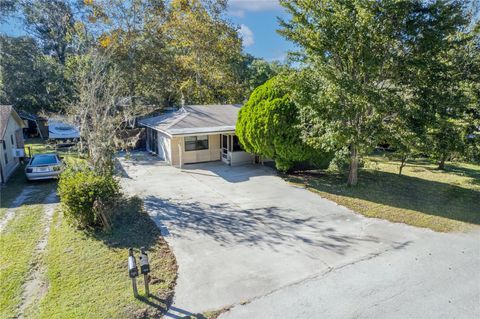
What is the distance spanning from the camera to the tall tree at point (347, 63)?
31.6ft

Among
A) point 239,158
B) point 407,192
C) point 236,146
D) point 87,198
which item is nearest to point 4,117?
point 87,198

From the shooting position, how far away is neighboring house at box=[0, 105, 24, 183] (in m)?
13.3

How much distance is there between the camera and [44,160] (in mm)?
13570

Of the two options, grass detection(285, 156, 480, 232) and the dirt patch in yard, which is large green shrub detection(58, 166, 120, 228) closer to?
the dirt patch in yard

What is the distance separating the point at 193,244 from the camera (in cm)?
779

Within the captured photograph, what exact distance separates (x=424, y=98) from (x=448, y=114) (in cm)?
133

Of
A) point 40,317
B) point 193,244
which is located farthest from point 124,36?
point 40,317

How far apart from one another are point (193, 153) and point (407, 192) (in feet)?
34.6

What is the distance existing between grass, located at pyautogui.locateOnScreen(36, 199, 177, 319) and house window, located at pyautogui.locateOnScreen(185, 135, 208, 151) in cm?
793

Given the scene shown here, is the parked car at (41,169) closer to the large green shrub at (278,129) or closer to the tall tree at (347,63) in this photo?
the large green shrub at (278,129)

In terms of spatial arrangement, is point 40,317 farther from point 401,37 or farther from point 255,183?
point 401,37

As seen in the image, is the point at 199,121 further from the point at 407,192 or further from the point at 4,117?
the point at 407,192

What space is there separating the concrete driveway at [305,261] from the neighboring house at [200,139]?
504 centimetres

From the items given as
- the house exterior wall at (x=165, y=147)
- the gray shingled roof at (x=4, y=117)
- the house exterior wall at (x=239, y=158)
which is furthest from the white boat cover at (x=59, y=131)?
the house exterior wall at (x=239, y=158)
